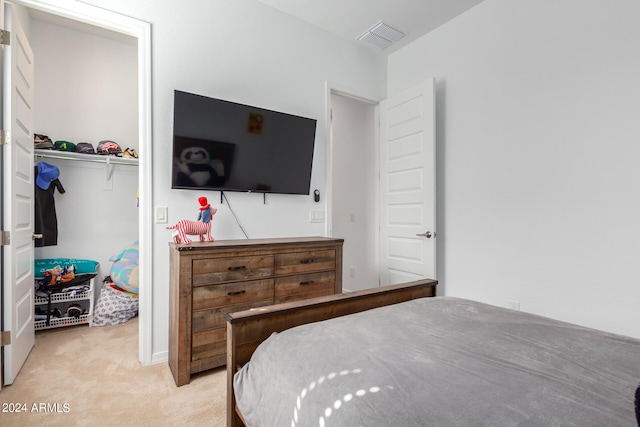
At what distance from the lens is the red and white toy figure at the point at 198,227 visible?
211cm

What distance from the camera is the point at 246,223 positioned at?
2664 millimetres

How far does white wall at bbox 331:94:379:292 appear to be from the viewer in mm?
3736

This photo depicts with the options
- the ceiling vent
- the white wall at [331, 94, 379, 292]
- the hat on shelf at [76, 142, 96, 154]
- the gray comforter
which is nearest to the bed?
the gray comforter

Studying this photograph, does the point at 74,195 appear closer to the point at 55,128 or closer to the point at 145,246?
the point at 55,128

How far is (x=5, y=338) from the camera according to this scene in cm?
190

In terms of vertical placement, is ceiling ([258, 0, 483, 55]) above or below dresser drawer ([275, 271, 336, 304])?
above

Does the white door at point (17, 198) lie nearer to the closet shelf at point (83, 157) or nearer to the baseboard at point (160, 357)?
the closet shelf at point (83, 157)

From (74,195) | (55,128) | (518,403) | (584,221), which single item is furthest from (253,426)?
(55,128)

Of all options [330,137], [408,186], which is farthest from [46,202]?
[408,186]

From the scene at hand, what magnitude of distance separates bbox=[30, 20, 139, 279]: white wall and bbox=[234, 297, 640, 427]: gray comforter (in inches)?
120

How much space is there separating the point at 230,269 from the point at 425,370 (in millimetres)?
1560

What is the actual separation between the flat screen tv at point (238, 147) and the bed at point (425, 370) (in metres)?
1.50

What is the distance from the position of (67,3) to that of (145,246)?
1671mm

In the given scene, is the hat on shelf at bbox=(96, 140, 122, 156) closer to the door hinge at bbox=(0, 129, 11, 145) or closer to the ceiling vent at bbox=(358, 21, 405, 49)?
the door hinge at bbox=(0, 129, 11, 145)
